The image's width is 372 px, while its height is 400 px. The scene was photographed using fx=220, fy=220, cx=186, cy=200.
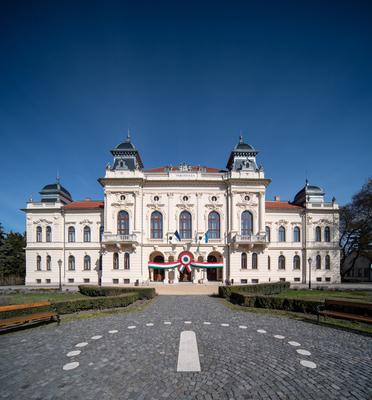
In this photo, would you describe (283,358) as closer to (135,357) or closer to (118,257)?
(135,357)

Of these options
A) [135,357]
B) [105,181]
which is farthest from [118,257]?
[135,357]

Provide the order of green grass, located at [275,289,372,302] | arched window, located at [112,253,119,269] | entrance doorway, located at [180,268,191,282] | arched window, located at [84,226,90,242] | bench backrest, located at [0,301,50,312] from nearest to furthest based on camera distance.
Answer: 1. bench backrest, located at [0,301,50,312]
2. green grass, located at [275,289,372,302]
3. arched window, located at [112,253,119,269]
4. entrance doorway, located at [180,268,191,282]
5. arched window, located at [84,226,90,242]

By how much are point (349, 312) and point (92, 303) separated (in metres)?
14.9

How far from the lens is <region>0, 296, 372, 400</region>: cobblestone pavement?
5.13 m

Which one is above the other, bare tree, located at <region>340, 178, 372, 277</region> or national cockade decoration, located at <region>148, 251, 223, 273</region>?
bare tree, located at <region>340, 178, 372, 277</region>

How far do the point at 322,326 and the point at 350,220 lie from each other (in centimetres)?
3246

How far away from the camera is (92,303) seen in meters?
14.3

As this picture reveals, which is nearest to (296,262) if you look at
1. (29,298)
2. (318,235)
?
(318,235)

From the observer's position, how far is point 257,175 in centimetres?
3197

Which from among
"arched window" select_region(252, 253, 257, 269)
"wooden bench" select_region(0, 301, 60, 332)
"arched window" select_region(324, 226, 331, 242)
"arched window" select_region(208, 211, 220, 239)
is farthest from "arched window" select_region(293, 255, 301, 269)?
"wooden bench" select_region(0, 301, 60, 332)

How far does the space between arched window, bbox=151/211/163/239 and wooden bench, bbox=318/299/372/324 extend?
2252 centimetres

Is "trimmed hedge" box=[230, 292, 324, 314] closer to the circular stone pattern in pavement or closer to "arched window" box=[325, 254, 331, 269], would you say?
the circular stone pattern in pavement

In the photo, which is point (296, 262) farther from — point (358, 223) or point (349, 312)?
point (349, 312)

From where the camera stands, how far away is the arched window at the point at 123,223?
102 ft
